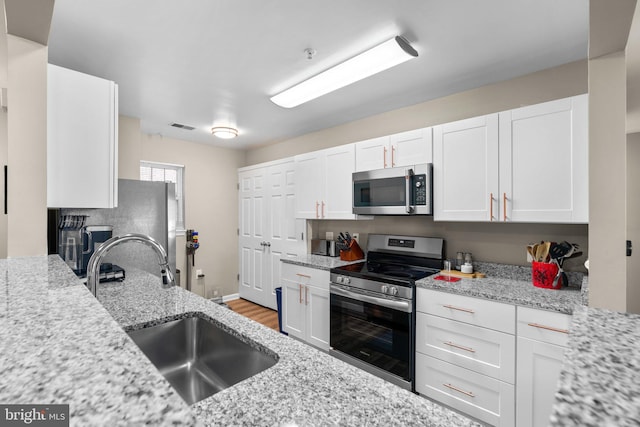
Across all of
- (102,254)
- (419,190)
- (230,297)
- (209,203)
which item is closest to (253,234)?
(209,203)

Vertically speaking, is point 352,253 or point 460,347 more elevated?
point 352,253

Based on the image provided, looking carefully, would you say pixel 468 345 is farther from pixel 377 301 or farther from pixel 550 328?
pixel 377 301

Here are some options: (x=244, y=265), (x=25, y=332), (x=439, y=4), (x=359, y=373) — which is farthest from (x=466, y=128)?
(x=244, y=265)

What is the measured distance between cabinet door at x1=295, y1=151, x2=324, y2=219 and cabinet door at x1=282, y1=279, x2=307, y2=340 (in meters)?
0.79

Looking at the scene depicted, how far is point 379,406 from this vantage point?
0.65 m

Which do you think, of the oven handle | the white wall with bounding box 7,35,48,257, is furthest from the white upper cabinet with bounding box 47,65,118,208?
the oven handle

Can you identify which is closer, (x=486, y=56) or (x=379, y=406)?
(x=379, y=406)

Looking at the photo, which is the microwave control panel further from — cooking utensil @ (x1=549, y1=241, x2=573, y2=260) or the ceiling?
cooking utensil @ (x1=549, y1=241, x2=573, y2=260)

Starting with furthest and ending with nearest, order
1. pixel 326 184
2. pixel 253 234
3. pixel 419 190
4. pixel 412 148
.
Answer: pixel 253 234 < pixel 326 184 < pixel 412 148 < pixel 419 190

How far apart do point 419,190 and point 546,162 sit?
0.85m

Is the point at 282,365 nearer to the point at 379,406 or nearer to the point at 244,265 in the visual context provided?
the point at 379,406

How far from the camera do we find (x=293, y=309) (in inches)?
124

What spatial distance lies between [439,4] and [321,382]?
5.86ft

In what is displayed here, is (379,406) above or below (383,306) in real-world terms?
above
